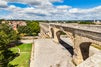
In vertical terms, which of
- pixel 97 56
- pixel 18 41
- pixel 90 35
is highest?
pixel 90 35

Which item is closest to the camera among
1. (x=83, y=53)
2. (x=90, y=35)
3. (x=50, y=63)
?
(x=90, y=35)

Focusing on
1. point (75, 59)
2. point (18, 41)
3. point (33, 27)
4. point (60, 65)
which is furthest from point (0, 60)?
point (33, 27)

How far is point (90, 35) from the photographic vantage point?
835 inches

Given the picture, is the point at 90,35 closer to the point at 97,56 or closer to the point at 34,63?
the point at 97,56

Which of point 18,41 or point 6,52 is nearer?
point 6,52

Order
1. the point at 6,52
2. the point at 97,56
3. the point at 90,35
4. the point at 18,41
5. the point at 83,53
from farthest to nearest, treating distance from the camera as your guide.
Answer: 1. the point at 18,41
2. the point at 6,52
3. the point at 83,53
4. the point at 90,35
5. the point at 97,56

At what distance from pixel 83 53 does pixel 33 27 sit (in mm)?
66645

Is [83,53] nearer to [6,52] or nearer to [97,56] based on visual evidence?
[97,56]

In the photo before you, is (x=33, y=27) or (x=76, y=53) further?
(x=33, y=27)

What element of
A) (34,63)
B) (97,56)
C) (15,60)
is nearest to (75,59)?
(34,63)

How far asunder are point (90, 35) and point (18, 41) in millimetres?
38760

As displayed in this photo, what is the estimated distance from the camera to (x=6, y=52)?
35.8 m

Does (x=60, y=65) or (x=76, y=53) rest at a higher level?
A: (x=76, y=53)

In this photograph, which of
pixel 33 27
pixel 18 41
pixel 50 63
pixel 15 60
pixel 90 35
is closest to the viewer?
pixel 90 35
